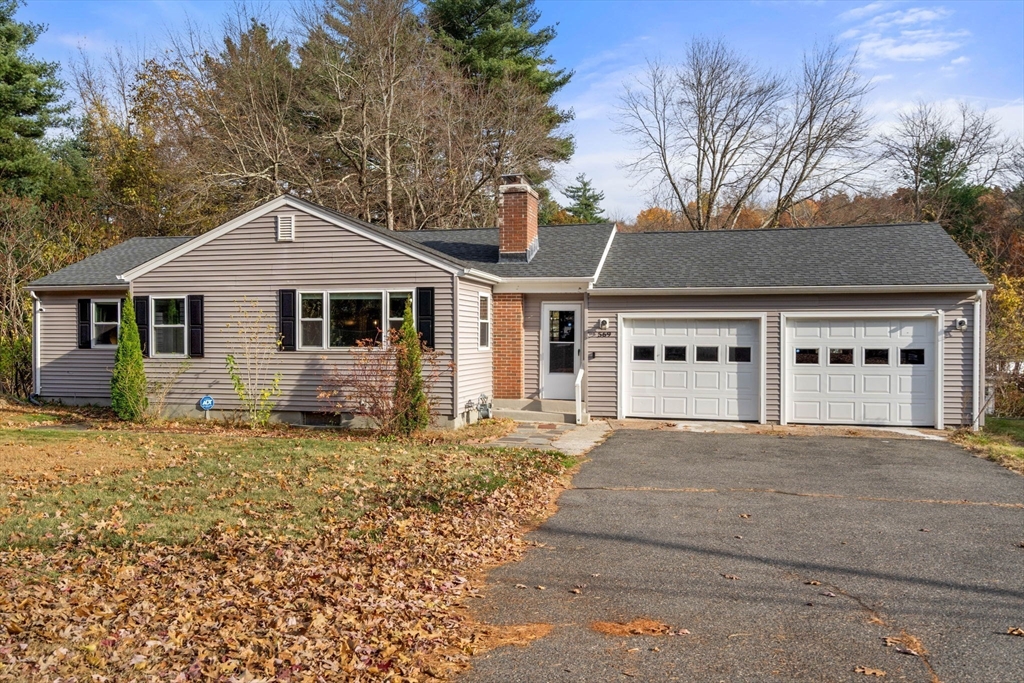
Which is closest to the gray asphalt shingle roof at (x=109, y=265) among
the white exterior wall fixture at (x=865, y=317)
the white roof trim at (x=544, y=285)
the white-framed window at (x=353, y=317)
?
the white-framed window at (x=353, y=317)

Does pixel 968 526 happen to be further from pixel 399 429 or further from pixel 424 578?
pixel 399 429

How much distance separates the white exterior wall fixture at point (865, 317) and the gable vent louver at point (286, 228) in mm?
9330

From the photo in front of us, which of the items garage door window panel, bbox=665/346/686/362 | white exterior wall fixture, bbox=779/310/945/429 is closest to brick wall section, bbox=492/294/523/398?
garage door window panel, bbox=665/346/686/362

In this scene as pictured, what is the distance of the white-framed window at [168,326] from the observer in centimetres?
1538

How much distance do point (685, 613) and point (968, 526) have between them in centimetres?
391

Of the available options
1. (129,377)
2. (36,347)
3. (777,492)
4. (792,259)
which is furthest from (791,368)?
(36,347)

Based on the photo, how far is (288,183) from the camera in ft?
86.6

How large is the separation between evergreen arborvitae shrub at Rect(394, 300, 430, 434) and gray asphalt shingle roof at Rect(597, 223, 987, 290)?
4.47 meters

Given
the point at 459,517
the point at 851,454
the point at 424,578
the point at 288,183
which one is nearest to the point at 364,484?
the point at 459,517

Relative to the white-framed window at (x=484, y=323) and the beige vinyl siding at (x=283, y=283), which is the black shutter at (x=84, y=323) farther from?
the white-framed window at (x=484, y=323)

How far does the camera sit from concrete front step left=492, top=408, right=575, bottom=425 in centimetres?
1538

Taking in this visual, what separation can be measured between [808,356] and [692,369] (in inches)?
85.5

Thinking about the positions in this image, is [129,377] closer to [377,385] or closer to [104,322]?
[104,322]

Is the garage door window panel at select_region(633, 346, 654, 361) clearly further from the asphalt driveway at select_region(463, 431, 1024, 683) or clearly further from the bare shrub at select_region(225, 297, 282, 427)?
the bare shrub at select_region(225, 297, 282, 427)
